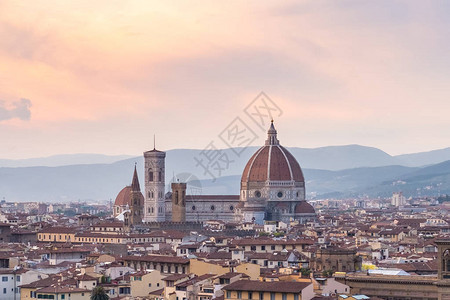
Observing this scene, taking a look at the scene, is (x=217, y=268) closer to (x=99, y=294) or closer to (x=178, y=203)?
(x=99, y=294)

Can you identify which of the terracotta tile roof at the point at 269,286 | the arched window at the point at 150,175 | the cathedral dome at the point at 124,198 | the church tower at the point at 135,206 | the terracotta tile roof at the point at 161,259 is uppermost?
the arched window at the point at 150,175

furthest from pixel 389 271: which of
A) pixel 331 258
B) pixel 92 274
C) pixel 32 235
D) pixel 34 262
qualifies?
pixel 32 235

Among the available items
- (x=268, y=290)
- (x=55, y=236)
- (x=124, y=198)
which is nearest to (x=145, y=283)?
(x=268, y=290)

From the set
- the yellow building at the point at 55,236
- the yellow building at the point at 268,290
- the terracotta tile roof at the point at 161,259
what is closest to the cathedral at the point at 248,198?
the yellow building at the point at 55,236

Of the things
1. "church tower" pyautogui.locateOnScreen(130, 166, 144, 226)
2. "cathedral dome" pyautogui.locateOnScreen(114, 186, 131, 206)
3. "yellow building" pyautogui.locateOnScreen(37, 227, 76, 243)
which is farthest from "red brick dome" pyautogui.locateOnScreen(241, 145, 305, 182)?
"yellow building" pyautogui.locateOnScreen(37, 227, 76, 243)

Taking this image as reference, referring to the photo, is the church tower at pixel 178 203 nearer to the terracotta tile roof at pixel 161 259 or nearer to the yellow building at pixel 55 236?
the yellow building at pixel 55 236

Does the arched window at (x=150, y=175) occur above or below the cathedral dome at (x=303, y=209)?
above

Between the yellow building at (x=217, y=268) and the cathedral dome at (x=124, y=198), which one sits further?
the cathedral dome at (x=124, y=198)

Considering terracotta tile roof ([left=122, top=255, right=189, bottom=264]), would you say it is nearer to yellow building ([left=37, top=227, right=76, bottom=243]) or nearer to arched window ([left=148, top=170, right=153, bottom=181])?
yellow building ([left=37, top=227, right=76, bottom=243])
